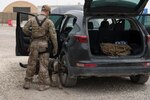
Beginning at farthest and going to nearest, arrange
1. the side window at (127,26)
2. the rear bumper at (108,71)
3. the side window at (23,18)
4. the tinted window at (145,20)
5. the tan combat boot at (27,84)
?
1. the tinted window at (145,20)
2. the side window at (23,18)
3. the side window at (127,26)
4. the tan combat boot at (27,84)
5. the rear bumper at (108,71)

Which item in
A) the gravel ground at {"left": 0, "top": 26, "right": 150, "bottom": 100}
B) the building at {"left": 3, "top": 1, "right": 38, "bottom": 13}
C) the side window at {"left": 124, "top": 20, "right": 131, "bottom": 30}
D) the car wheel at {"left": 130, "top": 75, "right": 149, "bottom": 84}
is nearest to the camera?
the gravel ground at {"left": 0, "top": 26, "right": 150, "bottom": 100}

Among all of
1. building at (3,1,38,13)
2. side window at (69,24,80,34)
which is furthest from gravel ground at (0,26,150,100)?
building at (3,1,38,13)

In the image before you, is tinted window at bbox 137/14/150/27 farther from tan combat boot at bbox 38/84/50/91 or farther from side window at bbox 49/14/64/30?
tan combat boot at bbox 38/84/50/91

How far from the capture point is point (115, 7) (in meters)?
8.14

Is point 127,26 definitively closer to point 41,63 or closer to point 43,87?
point 41,63

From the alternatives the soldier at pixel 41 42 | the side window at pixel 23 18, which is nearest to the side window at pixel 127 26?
the soldier at pixel 41 42

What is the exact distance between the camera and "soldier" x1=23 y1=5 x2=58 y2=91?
7.95 m

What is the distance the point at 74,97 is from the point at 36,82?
1.54 meters

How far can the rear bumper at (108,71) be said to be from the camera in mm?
7562

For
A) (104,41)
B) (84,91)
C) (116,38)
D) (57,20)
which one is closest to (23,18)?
(57,20)

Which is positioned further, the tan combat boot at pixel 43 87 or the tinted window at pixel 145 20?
the tinted window at pixel 145 20

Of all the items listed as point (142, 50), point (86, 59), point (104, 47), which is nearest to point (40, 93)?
point (86, 59)

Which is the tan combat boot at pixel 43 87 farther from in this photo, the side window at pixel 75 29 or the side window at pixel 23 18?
the side window at pixel 23 18

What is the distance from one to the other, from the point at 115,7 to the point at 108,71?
56.8 inches
